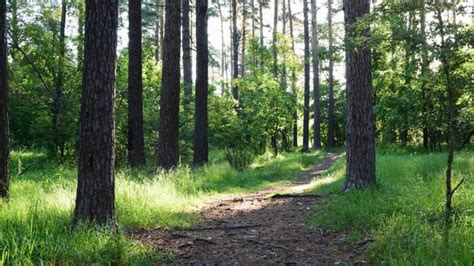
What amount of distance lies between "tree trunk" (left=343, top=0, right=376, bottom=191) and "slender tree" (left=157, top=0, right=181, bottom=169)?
5.24 meters

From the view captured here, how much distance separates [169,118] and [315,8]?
18.3 metres

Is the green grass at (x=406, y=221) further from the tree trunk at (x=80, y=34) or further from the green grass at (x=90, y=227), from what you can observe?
the tree trunk at (x=80, y=34)

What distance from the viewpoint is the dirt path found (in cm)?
481

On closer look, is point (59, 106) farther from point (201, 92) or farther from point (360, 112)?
point (360, 112)

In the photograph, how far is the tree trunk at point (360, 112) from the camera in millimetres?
8047

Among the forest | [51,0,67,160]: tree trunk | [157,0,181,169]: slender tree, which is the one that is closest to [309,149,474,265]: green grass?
the forest

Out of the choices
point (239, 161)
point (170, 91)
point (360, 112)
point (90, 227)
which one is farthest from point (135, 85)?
point (90, 227)

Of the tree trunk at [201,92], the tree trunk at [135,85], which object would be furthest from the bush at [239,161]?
the tree trunk at [135,85]

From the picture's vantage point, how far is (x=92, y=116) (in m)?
5.07

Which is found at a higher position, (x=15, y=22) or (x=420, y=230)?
(x=15, y=22)

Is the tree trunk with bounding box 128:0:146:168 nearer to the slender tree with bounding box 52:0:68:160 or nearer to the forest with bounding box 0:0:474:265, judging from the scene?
the forest with bounding box 0:0:474:265

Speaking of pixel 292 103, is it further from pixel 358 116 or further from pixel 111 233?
pixel 111 233

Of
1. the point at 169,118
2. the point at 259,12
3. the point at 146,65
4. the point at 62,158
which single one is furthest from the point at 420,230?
the point at 259,12

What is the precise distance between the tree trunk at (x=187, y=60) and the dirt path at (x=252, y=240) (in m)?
9.92
